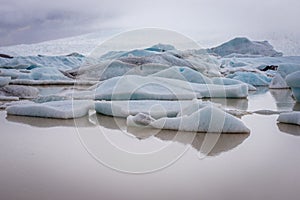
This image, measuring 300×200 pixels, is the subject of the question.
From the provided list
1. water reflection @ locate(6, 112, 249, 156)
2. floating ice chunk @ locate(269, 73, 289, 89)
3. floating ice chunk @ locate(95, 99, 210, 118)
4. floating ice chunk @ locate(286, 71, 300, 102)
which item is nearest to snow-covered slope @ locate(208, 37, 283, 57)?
floating ice chunk @ locate(269, 73, 289, 89)

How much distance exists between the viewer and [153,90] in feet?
16.0

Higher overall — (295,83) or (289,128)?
(295,83)

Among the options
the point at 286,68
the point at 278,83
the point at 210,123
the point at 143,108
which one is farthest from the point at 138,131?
the point at 278,83

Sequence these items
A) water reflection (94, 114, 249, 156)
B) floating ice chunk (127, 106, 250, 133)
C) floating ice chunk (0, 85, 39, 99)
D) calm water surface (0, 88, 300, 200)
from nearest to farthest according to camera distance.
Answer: calm water surface (0, 88, 300, 200) < water reflection (94, 114, 249, 156) < floating ice chunk (127, 106, 250, 133) < floating ice chunk (0, 85, 39, 99)

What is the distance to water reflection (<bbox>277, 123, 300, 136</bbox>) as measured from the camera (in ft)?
9.52

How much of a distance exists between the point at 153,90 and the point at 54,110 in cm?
175

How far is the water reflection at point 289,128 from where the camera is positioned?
2902mm

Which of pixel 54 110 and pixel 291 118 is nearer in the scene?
pixel 291 118

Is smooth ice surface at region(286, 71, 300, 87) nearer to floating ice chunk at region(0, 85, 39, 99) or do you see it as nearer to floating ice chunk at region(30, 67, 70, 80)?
floating ice chunk at region(0, 85, 39, 99)

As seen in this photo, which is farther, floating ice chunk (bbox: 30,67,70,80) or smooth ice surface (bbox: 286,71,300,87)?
floating ice chunk (bbox: 30,67,70,80)

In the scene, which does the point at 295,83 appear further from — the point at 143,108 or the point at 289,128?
the point at 143,108

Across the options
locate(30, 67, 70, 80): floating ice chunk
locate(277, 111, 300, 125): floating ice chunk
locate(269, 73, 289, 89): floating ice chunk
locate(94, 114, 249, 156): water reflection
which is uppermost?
locate(30, 67, 70, 80): floating ice chunk

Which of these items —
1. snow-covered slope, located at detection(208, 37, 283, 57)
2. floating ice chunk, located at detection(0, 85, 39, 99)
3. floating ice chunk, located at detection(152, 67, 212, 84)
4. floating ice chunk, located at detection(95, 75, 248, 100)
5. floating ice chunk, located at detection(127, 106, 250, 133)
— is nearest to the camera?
floating ice chunk, located at detection(127, 106, 250, 133)

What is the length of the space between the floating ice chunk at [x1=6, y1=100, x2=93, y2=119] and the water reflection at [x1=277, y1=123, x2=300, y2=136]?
6.10 feet
